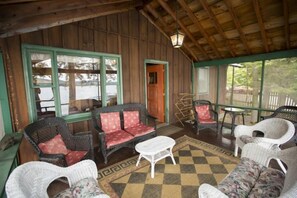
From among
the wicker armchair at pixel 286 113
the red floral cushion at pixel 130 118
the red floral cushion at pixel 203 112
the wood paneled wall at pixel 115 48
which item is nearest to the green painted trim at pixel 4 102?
the wood paneled wall at pixel 115 48

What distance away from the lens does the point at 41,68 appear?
110 inches

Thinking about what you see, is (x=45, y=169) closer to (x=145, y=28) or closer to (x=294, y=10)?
(x=145, y=28)

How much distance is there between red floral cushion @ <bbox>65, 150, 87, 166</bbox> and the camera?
2.18 metres

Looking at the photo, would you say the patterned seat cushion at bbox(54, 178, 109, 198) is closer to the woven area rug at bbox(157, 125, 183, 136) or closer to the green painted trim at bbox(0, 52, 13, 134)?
the green painted trim at bbox(0, 52, 13, 134)

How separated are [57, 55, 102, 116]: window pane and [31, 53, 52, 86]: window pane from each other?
0.62 feet

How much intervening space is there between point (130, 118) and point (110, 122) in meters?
0.51

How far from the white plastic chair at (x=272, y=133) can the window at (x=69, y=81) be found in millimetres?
2870

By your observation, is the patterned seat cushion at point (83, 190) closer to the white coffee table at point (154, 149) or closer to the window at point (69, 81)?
the white coffee table at point (154, 149)

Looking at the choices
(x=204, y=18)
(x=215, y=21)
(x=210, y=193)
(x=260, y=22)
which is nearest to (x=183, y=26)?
(x=204, y=18)

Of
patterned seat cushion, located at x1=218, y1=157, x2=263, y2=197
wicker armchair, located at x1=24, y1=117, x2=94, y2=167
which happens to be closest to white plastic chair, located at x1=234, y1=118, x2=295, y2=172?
patterned seat cushion, located at x1=218, y1=157, x2=263, y2=197

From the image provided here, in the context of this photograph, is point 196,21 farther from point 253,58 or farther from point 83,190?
point 83,190

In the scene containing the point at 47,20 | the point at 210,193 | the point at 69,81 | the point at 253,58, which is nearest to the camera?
the point at 210,193

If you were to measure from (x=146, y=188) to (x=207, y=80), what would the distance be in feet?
16.5

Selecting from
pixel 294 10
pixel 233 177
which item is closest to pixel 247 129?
pixel 233 177
